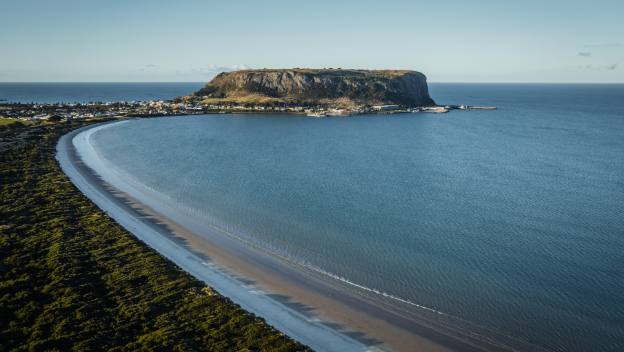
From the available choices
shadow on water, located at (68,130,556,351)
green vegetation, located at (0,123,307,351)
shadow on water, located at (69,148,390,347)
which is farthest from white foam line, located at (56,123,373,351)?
green vegetation, located at (0,123,307,351)

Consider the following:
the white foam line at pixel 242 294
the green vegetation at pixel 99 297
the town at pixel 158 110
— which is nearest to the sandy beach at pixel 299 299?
the white foam line at pixel 242 294

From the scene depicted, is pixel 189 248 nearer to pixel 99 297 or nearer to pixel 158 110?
pixel 99 297

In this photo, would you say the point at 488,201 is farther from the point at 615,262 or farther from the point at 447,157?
the point at 447,157

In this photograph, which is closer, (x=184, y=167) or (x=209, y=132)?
(x=184, y=167)

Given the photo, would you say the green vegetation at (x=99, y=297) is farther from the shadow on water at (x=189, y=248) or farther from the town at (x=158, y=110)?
the town at (x=158, y=110)

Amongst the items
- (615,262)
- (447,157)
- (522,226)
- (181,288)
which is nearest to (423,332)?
(181,288)

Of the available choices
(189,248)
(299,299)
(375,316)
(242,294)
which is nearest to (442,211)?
(375,316)

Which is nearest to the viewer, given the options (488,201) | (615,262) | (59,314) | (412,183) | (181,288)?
(59,314)
